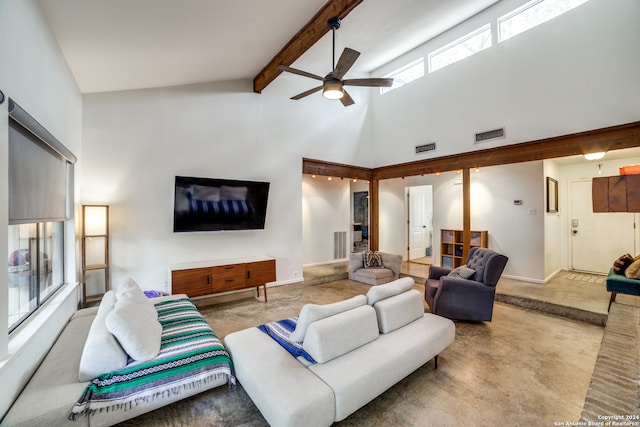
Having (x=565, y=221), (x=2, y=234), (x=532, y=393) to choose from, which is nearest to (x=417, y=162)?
(x=565, y=221)

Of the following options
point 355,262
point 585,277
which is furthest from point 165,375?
point 585,277

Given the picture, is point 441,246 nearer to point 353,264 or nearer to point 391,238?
point 391,238

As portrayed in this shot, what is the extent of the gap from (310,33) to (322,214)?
14.5 feet

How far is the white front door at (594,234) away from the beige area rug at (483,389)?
318cm

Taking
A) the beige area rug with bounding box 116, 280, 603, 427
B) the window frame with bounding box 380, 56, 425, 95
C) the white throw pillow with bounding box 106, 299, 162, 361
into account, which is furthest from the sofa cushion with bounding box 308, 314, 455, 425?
the window frame with bounding box 380, 56, 425, 95

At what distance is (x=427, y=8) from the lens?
14.0ft

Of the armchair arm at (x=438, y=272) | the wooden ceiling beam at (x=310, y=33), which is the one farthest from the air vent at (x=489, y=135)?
the wooden ceiling beam at (x=310, y=33)

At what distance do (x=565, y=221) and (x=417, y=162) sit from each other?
3.52 metres

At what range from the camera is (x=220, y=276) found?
4.05 metres

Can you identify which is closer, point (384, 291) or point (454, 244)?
point (384, 291)

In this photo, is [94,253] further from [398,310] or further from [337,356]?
[398,310]

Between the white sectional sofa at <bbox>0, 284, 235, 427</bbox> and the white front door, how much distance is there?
7.30 m

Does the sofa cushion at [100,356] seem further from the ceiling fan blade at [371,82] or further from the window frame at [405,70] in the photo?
the window frame at [405,70]

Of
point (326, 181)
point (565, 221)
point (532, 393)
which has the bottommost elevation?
point (532, 393)
